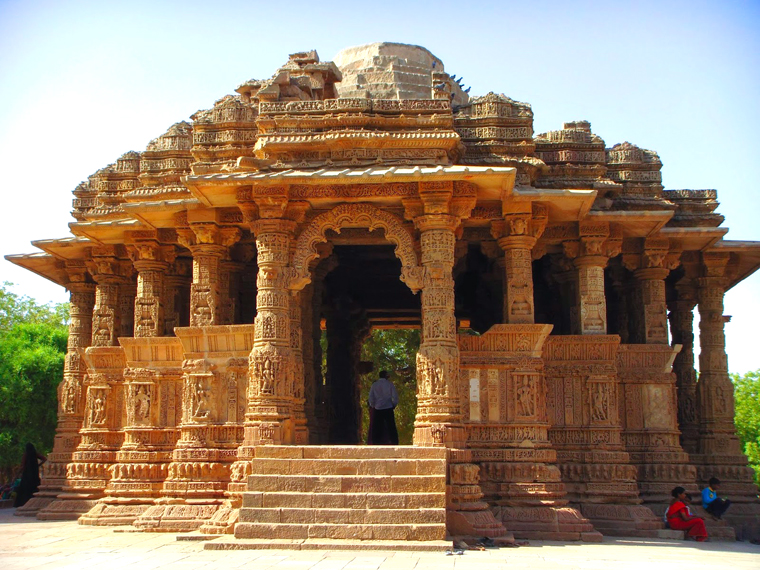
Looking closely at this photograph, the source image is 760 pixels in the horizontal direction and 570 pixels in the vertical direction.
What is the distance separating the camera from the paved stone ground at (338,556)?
8.05m

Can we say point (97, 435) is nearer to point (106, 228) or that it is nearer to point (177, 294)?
point (177, 294)

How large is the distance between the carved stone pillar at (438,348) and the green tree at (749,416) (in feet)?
66.4

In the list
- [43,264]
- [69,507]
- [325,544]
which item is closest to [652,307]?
[325,544]

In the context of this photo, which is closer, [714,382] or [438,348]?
[438,348]

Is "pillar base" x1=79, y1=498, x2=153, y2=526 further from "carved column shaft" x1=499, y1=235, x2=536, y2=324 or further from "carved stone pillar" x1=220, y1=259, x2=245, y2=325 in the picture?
"carved column shaft" x1=499, y1=235, x2=536, y2=324

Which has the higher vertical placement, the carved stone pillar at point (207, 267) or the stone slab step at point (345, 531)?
the carved stone pillar at point (207, 267)

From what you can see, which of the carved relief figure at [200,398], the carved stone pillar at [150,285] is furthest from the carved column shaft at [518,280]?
the carved stone pillar at [150,285]

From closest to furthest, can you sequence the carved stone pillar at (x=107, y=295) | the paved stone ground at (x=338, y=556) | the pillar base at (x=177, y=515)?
1. the paved stone ground at (x=338, y=556)
2. the pillar base at (x=177, y=515)
3. the carved stone pillar at (x=107, y=295)

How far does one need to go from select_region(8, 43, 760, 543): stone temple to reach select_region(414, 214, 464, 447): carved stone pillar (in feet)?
0.09

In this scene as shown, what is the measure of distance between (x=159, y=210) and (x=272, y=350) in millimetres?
2974

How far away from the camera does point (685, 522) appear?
1166 centimetres

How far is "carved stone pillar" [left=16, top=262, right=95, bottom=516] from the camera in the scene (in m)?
14.8

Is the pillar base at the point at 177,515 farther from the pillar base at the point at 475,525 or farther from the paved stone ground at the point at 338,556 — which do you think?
the pillar base at the point at 475,525

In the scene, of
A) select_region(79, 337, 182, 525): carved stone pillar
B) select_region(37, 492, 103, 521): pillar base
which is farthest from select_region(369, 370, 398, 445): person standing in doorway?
select_region(37, 492, 103, 521): pillar base
